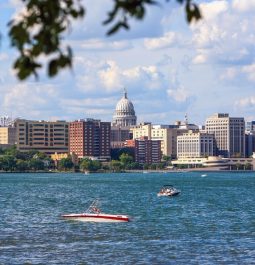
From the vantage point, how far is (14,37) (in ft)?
36.9

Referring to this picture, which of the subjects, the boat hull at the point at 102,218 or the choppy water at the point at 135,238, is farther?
the boat hull at the point at 102,218

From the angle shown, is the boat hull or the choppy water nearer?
the choppy water

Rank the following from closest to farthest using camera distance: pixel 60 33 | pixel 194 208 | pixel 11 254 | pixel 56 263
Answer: pixel 60 33, pixel 56 263, pixel 11 254, pixel 194 208

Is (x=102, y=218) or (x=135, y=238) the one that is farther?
(x=102, y=218)

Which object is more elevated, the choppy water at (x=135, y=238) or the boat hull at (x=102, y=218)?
the boat hull at (x=102, y=218)

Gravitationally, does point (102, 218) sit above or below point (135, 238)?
above

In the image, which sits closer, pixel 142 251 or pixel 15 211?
pixel 142 251

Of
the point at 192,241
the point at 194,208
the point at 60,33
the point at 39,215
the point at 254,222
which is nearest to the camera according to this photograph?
the point at 60,33

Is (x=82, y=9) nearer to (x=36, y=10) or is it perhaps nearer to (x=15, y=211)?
(x=36, y=10)

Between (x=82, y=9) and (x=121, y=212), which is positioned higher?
(x=82, y=9)

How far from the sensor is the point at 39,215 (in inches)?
3713

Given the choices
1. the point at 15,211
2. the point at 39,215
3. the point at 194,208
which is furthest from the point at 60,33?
the point at 194,208

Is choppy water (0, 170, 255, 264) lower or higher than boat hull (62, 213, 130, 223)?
lower

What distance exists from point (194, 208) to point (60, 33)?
100043 mm
